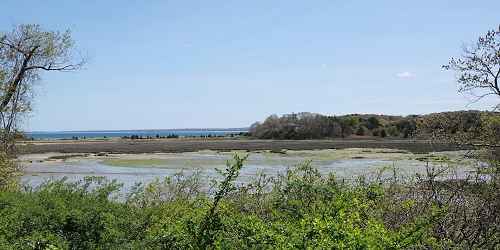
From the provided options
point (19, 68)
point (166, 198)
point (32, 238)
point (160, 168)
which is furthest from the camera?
point (160, 168)

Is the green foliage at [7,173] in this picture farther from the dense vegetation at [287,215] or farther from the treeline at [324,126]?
the treeline at [324,126]

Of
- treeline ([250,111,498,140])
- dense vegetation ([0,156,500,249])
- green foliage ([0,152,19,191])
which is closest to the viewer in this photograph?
dense vegetation ([0,156,500,249])

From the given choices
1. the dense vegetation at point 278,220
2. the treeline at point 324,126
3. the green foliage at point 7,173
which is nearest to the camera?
the dense vegetation at point 278,220

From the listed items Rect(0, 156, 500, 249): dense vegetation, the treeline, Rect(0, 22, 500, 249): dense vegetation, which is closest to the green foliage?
Rect(0, 22, 500, 249): dense vegetation

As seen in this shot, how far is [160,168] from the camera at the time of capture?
3781 centimetres

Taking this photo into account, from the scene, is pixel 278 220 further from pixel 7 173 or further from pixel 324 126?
pixel 324 126

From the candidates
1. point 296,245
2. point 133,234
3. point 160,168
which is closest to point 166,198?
point 133,234

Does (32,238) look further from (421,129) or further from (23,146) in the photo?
(23,146)

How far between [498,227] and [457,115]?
555 cm

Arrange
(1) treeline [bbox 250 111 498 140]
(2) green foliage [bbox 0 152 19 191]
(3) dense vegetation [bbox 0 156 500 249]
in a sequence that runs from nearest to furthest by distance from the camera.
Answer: (3) dense vegetation [bbox 0 156 500 249] < (2) green foliage [bbox 0 152 19 191] < (1) treeline [bbox 250 111 498 140]

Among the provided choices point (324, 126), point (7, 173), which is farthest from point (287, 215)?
point (324, 126)

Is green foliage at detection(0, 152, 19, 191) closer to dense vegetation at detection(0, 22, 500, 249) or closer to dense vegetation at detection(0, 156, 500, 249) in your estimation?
dense vegetation at detection(0, 22, 500, 249)

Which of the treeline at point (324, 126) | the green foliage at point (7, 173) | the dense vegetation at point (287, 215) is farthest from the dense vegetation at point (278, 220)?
the treeline at point (324, 126)

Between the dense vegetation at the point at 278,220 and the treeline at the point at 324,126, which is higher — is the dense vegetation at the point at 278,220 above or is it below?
below
